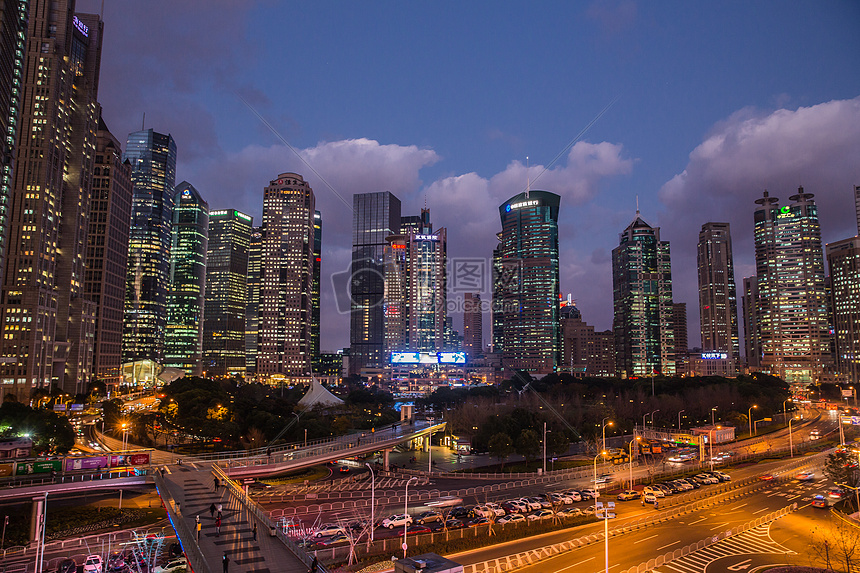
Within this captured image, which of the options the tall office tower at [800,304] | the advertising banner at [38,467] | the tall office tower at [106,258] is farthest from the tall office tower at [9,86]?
the tall office tower at [800,304]

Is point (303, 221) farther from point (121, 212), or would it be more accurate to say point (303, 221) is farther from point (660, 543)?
point (660, 543)

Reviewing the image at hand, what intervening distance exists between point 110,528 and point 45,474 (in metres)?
5.85

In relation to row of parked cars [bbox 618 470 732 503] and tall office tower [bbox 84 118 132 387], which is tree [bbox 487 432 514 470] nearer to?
row of parked cars [bbox 618 470 732 503]

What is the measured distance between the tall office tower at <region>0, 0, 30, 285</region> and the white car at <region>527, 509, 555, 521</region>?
Result: 107 metres

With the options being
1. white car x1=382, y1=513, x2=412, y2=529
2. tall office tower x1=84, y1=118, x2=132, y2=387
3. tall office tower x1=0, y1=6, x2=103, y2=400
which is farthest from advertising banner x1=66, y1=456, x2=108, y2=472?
tall office tower x1=84, y1=118, x2=132, y2=387

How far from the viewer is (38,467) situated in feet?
116

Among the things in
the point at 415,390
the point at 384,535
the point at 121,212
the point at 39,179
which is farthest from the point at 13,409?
the point at 415,390

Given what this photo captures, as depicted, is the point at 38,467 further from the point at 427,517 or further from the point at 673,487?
the point at 673,487

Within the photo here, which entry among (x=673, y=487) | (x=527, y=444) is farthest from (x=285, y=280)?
(x=673, y=487)

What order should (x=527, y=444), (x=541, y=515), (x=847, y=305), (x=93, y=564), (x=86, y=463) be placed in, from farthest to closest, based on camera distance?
(x=847, y=305)
(x=527, y=444)
(x=86, y=463)
(x=541, y=515)
(x=93, y=564)

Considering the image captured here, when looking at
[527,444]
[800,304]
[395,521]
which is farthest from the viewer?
[800,304]

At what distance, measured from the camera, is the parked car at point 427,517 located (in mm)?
35531

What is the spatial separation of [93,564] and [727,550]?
119ft

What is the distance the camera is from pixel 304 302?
18712 centimetres
